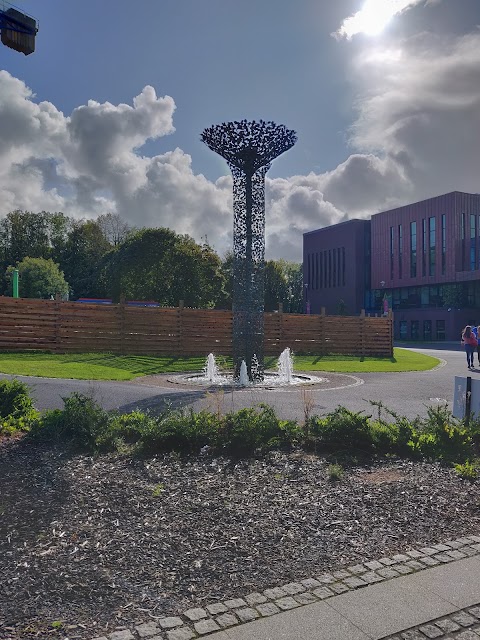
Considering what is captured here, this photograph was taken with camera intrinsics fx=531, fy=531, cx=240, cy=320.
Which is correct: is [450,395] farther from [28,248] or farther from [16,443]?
[28,248]

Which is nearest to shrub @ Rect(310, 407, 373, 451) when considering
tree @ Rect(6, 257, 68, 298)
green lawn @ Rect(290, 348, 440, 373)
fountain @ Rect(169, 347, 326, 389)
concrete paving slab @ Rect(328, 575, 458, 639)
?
concrete paving slab @ Rect(328, 575, 458, 639)

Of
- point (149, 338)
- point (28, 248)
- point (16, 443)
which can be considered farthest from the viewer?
point (28, 248)

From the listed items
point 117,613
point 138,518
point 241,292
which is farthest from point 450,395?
point 117,613

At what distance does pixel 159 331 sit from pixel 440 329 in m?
42.1

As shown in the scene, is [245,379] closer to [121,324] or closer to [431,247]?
[121,324]

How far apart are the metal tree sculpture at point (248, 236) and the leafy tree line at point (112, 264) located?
2339 centimetres

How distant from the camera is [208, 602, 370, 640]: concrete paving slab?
8.30 ft

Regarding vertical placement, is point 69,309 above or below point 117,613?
above

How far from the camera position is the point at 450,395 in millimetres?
11930

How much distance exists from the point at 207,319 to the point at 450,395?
12.1 m

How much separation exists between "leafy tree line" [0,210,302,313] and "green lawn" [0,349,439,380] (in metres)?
16.7

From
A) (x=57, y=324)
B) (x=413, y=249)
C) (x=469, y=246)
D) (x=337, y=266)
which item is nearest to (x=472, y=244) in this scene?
(x=469, y=246)

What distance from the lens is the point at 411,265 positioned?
203 ft

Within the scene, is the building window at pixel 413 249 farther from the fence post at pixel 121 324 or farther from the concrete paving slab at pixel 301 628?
the concrete paving slab at pixel 301 628
